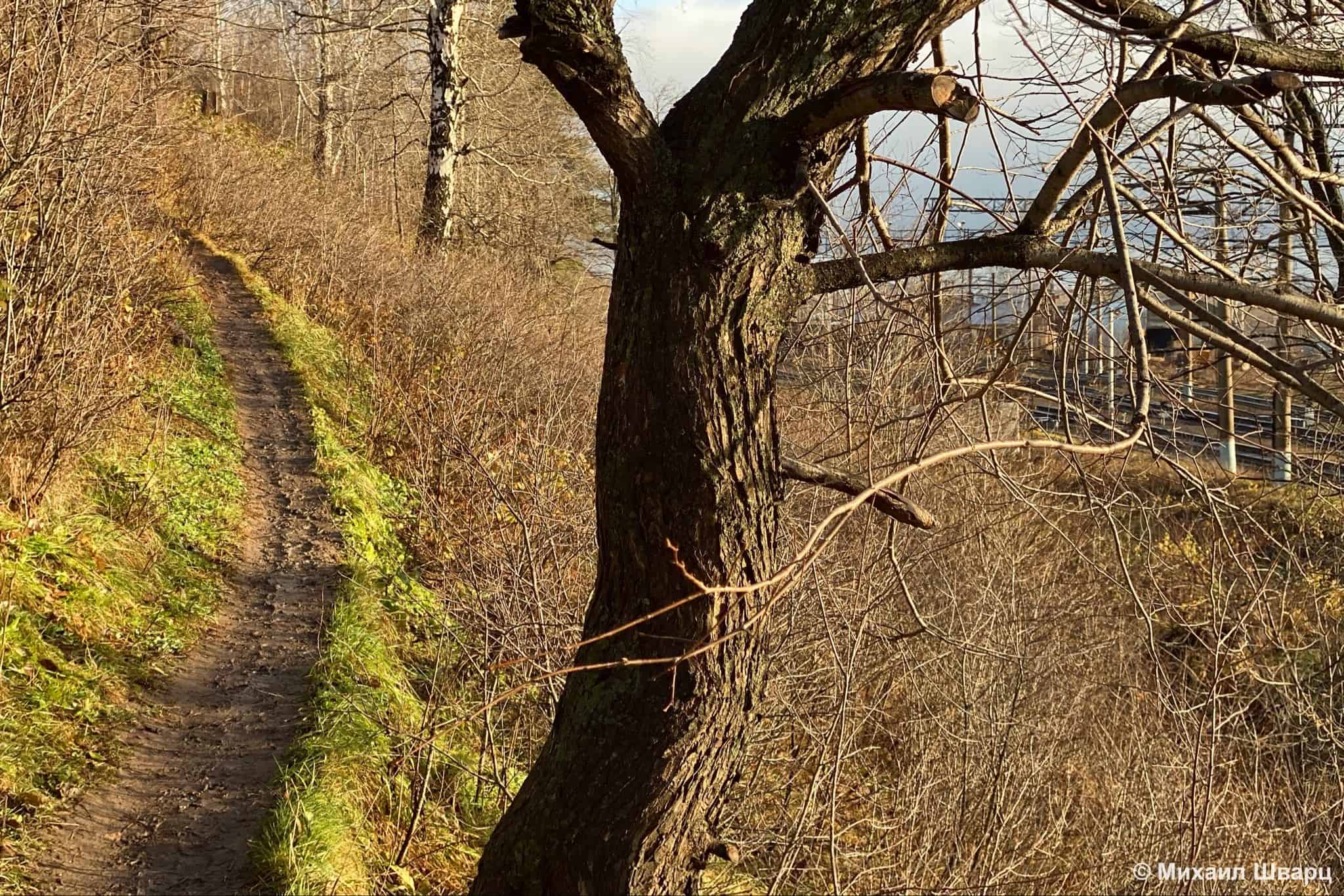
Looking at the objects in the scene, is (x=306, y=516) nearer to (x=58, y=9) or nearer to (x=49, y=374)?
(x=49, y=374)

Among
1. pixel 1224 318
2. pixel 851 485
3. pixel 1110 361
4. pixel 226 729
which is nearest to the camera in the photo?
pixel 851 485

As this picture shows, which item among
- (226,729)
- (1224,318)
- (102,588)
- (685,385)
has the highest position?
(1224,318)

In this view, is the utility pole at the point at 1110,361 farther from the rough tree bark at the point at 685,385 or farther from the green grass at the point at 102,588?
the green grass at the point at 102,588

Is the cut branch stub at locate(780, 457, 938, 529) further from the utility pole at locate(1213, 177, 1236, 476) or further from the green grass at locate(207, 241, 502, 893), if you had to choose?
the green grass at locate(207, 241, 502, 893)

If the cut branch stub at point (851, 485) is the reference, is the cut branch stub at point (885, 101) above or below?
above

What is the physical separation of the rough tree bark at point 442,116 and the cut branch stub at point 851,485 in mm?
12811

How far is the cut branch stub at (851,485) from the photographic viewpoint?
102 inches

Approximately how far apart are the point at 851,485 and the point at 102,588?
455 cm

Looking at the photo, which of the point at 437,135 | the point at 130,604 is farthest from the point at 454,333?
the point at 130,604

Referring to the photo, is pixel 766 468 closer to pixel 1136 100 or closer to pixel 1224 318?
pixel 1136 100

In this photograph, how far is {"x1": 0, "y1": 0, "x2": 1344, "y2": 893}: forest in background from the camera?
2475 millimetres

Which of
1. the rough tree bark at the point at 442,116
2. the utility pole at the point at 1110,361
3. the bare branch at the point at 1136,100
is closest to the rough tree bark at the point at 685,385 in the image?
the bare branch at the point at 1136,100

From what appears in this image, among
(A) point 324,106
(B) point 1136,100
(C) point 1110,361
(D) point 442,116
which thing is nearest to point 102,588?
(C) point 1110,361

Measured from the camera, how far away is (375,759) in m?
4.57
